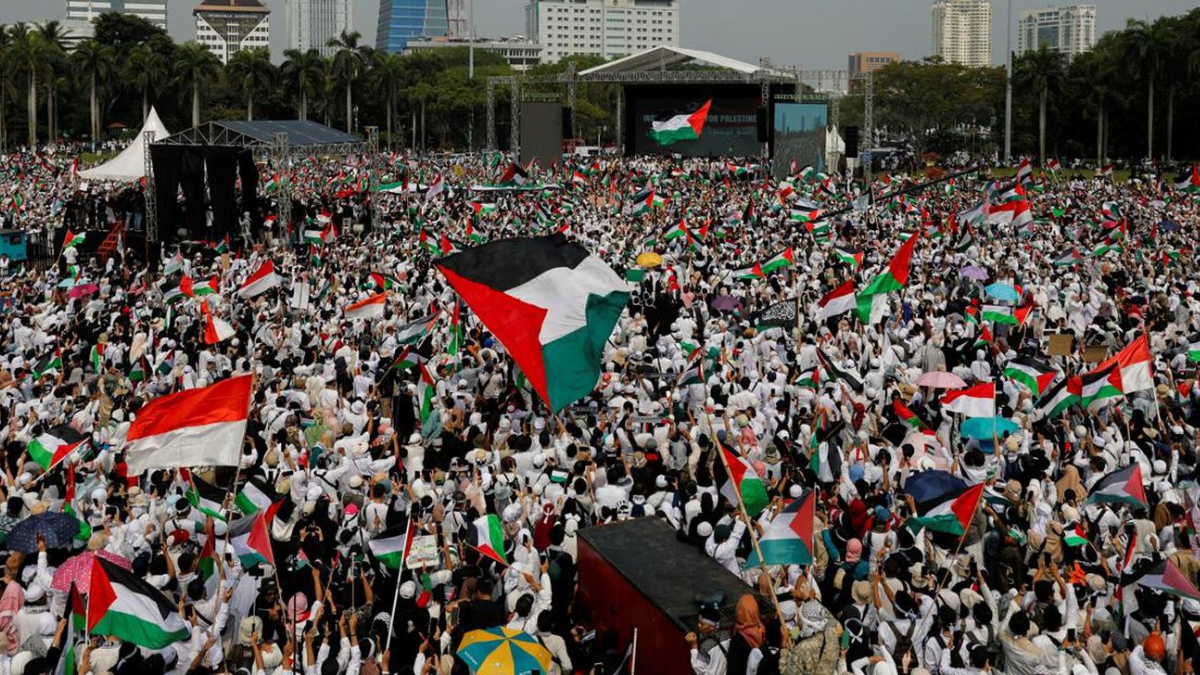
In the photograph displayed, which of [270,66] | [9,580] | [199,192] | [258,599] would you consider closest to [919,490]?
[258,599]

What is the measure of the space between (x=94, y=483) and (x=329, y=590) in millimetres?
3031

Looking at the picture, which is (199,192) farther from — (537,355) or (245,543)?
(245,543)

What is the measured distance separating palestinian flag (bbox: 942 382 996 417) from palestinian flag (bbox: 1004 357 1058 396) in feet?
4.77

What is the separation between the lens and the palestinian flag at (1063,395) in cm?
1098

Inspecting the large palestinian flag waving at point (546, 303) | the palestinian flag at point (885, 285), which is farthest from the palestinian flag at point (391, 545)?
the palestinian flag at point (885, 285)

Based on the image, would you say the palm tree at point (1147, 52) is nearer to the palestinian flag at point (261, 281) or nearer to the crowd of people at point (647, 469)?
the crowd of people at point (647, 469)

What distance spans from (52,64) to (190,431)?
213 ft

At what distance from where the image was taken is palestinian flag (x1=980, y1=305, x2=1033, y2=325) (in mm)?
14680

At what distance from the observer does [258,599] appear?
25.7ft

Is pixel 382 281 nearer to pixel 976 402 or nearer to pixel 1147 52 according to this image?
pixel 976 402

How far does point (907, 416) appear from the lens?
11234mm

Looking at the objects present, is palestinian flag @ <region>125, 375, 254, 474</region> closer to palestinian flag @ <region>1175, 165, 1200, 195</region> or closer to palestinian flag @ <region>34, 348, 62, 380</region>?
palestinian flag @ <region>34, 348, 62, 380</region>

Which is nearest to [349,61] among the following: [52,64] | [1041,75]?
[52,64]

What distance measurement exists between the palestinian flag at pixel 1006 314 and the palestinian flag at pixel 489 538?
864cm
